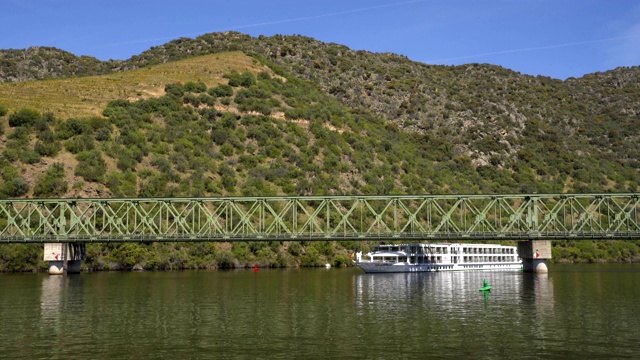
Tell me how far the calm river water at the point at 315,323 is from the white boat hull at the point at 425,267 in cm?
3833

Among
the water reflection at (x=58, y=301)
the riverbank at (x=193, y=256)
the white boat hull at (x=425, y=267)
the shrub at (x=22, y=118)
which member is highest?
the shrub at (x=22, y=118)

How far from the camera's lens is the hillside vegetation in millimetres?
107375

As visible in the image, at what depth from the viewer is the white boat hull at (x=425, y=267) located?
100562 millimetres

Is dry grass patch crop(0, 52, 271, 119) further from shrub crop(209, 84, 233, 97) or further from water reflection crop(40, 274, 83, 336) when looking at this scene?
water reflection crop(40, 274, 83, 336)

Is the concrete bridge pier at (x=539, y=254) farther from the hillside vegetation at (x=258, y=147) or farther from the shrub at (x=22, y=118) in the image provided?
the shrub at (x=22, y=118)

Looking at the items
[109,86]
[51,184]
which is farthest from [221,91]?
[51,184]

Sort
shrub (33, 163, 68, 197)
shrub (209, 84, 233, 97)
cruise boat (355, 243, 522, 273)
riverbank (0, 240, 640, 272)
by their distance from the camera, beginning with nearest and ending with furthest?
riverbank (0, 240, 640, 272) → shrub (33, 163, 68, 197) → cruise boat (355, 243, 522, 273) → shrub (209, 84, 233, 97)

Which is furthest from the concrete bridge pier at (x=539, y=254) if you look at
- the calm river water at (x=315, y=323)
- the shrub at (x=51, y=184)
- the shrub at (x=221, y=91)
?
the shrub at (x=221, y=91)

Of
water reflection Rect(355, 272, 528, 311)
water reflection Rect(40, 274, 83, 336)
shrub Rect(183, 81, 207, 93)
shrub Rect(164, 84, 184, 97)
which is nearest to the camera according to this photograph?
water reflection Rect(40, 274, 83, 336)

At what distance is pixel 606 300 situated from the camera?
49.6 m

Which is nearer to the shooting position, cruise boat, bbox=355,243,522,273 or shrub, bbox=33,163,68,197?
shrub, bbox=33,163,68,197

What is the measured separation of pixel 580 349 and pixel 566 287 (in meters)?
36.6

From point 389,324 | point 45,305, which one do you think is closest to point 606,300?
point 389,324

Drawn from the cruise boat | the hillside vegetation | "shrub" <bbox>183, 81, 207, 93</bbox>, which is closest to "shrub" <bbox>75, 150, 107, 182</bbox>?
the hillside vegetation
